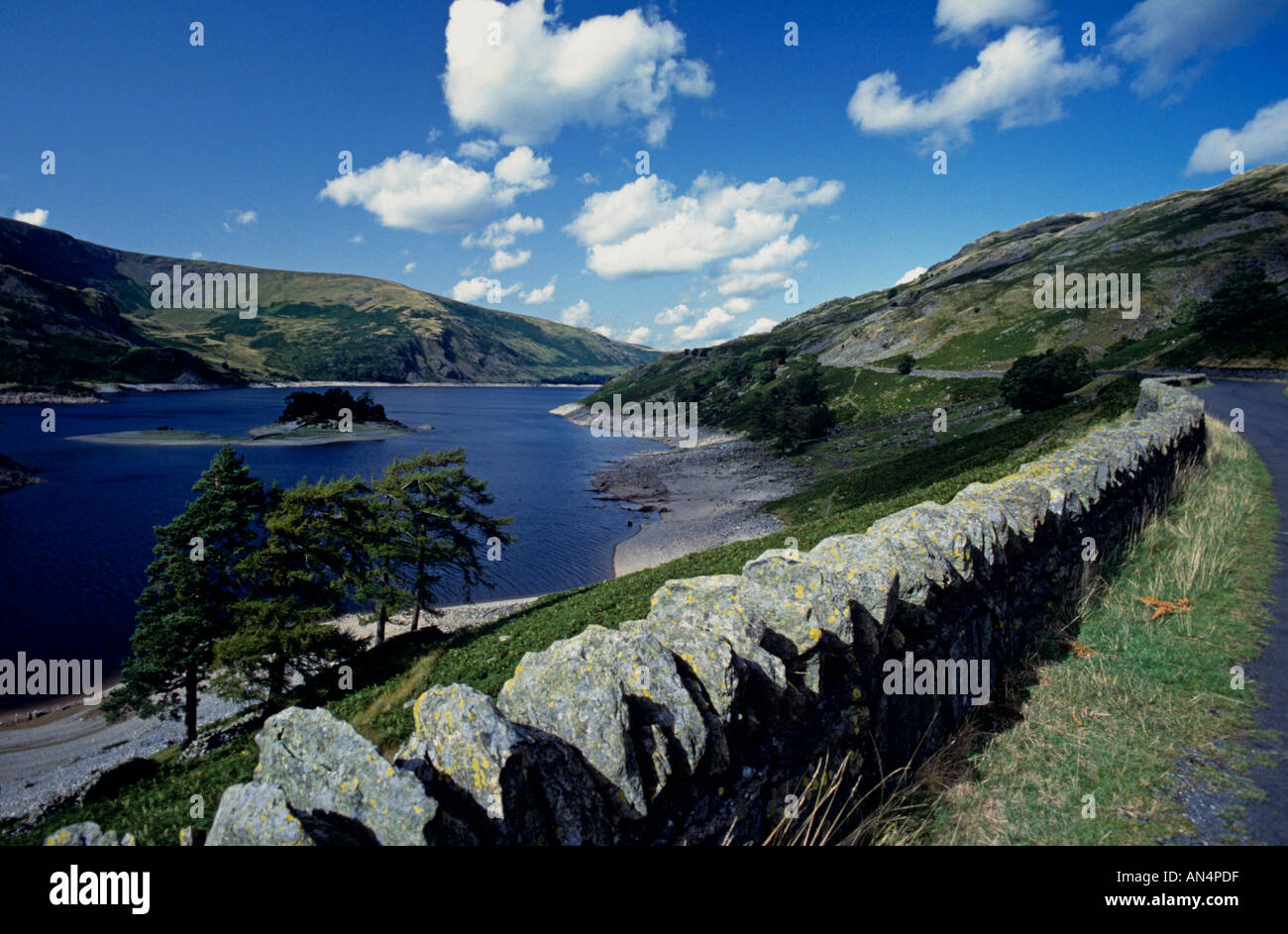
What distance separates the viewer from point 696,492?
76000mm

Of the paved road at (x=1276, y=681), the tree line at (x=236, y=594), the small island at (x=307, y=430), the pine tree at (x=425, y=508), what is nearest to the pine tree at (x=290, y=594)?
the tree line at (x=236, y=594)

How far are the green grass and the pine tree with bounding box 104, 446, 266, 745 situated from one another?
24.1 m

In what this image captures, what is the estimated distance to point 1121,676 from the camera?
26.5 feet

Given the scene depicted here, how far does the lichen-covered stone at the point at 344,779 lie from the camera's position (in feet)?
12.3

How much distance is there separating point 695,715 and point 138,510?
7918 cm

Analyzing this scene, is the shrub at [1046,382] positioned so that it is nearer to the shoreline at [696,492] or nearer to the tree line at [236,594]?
the shoreline at [696,492]

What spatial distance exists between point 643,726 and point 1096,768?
5326 mm

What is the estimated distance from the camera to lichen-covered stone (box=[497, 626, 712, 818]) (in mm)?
4719

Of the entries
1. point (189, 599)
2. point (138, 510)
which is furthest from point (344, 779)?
point (138, 510)

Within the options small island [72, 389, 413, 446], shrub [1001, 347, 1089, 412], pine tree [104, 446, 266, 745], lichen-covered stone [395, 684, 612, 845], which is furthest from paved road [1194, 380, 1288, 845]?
small island [72, 389, 413, 446]

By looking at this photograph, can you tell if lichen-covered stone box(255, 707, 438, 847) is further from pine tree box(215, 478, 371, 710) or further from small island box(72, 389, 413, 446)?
small island box(72, 389, 413, 446)

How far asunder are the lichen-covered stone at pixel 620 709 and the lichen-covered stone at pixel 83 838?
277 centimetres

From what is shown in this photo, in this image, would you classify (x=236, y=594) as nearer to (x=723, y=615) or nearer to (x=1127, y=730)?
(x=723, y=615)
